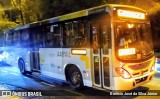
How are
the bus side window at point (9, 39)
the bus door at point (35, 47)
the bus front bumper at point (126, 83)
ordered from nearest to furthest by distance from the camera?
the bus front bumper at point (126, 83) < the bus door at point (35, 47) < the bus side window at point (9, 39)

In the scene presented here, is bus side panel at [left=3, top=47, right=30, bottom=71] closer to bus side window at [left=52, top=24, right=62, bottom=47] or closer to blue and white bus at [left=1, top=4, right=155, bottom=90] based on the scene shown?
blue and white bus at [left=1, top=4, right=155, bottom=90]

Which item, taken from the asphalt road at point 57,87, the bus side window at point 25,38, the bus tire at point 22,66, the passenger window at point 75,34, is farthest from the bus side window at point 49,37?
the bus tire at point 22,66

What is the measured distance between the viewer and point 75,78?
9.48 meters

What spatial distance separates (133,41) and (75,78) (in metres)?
2.67

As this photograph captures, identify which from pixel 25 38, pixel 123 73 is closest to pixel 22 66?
pixel 25 38

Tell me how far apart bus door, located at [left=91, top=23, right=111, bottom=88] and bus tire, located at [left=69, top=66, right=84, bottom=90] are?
104cm

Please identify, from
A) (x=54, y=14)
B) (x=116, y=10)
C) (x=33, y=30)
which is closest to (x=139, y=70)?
(x=116, y=10)

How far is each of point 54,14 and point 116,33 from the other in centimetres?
1592

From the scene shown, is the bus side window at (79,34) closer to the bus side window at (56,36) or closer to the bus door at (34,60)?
the bus side window at (56,36)

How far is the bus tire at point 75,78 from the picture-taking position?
9.26 m

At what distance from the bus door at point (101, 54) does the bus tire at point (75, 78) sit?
3.40 feet

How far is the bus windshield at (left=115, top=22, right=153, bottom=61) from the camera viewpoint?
24.9ft

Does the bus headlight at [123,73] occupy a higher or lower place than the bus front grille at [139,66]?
lower

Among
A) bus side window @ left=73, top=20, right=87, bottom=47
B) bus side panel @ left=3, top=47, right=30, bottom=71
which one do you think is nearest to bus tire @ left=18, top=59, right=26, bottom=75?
bus side panel @ left=3, top=47, right=30, bottom=71
